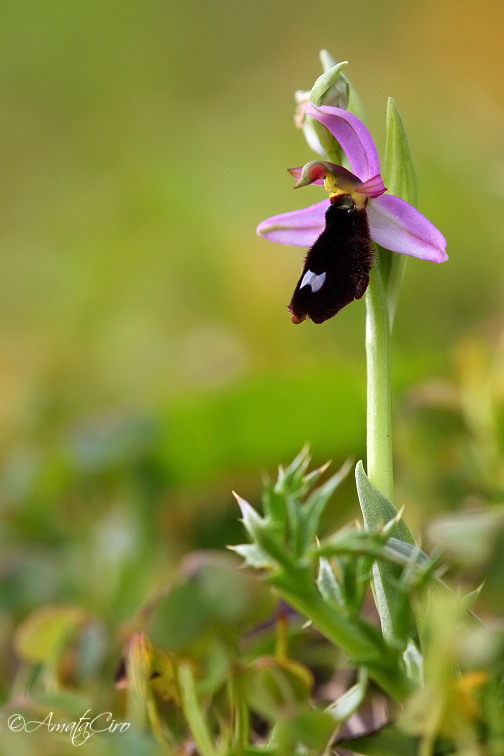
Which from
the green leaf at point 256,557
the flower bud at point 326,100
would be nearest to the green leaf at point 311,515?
the green leaf at point 256,557

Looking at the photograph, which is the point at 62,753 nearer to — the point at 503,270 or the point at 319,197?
the point at 503,270

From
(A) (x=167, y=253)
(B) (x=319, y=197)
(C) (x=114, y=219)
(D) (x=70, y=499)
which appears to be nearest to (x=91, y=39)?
(C) (x=114, y=219)

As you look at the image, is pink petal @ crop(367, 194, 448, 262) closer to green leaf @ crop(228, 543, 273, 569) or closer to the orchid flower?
the orchid flower

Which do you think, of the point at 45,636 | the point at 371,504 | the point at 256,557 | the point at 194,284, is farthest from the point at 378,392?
the point at 194,284

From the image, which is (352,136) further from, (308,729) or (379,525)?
(308,729)

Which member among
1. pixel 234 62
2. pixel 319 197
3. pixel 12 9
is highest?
pixel 12 9

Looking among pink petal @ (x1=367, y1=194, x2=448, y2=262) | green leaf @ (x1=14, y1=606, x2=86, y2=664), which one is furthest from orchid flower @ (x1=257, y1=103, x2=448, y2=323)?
green leaf @ (x1=14, y1=606, x2=86, y2=664)
